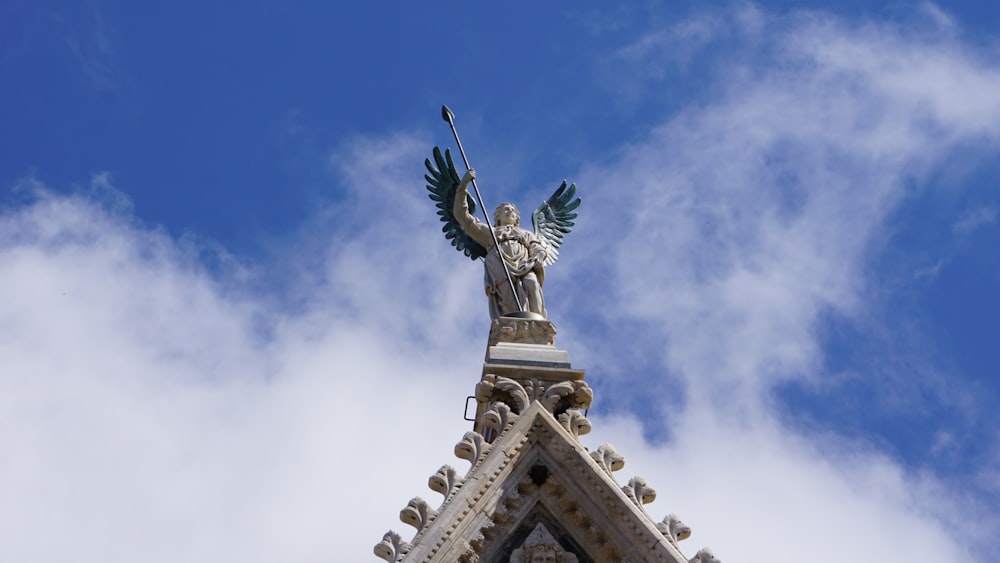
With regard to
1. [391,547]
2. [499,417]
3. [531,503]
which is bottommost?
[391,547]

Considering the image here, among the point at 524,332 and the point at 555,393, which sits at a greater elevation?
the point at 524,332

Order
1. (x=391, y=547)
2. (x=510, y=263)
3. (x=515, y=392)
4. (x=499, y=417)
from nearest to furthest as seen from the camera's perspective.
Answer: (x=391, y=547)
(x=499, y=417)
(x=515, y=392)
(x=510, y=263)

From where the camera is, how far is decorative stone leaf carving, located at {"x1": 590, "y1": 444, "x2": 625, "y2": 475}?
1786 centimetres

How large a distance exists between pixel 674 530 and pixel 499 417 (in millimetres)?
1945

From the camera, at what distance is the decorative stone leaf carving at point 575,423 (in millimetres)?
18219

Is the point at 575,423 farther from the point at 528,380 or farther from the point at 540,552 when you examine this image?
the point at 540,552

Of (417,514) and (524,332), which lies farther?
(524,332)

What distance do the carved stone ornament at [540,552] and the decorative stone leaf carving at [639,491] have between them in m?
0.78

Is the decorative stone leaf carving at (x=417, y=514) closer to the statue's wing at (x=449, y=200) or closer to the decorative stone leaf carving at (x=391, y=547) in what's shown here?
the decorative stone leaf carving at (x=391, y=547)

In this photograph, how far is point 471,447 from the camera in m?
17.9

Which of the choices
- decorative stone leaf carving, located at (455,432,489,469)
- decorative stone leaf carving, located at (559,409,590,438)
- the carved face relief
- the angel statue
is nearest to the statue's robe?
the angel statue

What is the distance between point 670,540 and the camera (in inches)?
680

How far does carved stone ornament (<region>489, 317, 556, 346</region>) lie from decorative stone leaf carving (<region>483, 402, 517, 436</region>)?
1185 mm

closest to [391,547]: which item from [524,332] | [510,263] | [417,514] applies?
[417,514]
